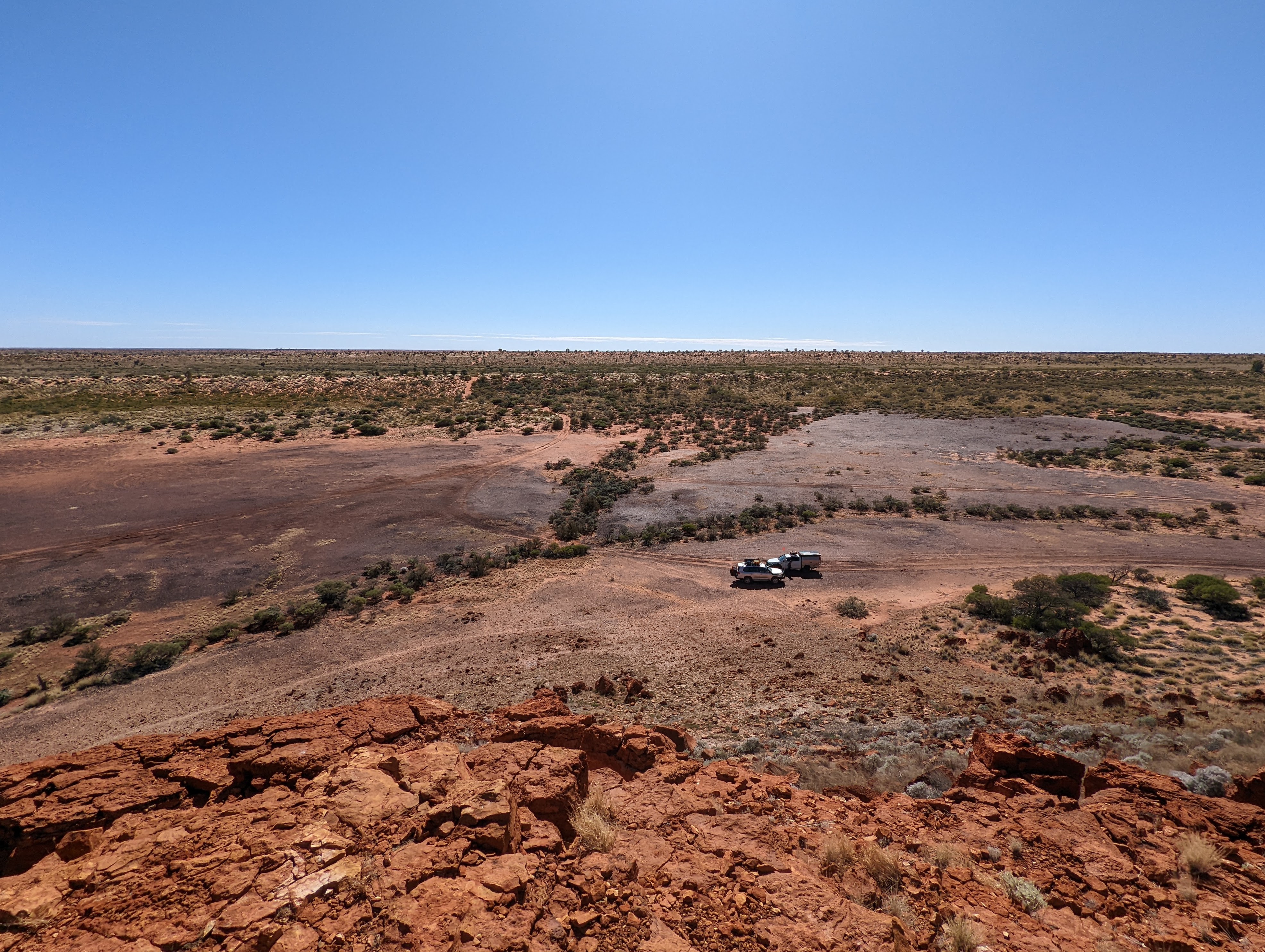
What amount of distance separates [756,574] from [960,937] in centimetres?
1446

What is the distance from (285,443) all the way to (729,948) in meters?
46.6

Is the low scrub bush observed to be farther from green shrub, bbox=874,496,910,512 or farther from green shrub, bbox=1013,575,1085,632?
green shrub, bbox=874,496,910,512

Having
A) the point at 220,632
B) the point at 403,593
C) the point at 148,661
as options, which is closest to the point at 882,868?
the point at 403,593

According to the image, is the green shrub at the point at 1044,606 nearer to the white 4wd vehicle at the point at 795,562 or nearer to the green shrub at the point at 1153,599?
the green shrub at the point at 1153,599

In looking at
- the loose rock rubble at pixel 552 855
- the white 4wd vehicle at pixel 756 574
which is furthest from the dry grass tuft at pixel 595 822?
the white 4wd vehicle at pixel 756 574

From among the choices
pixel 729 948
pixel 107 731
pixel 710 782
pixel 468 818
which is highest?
pixel 468 818

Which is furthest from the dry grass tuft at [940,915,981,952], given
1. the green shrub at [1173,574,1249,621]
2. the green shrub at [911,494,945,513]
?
the green shrub at [911,494,945,513]

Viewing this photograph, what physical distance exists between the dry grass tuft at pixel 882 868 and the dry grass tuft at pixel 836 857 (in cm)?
15

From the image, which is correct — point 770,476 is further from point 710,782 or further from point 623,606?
point 710,782

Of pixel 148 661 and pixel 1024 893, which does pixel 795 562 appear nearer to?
pixel 1024 893

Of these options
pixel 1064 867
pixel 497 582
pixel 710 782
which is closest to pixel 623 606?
pixel 497 582

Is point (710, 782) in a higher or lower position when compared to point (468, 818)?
lower

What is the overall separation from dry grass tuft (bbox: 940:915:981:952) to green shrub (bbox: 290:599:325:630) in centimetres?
1744

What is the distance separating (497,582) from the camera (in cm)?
1942
